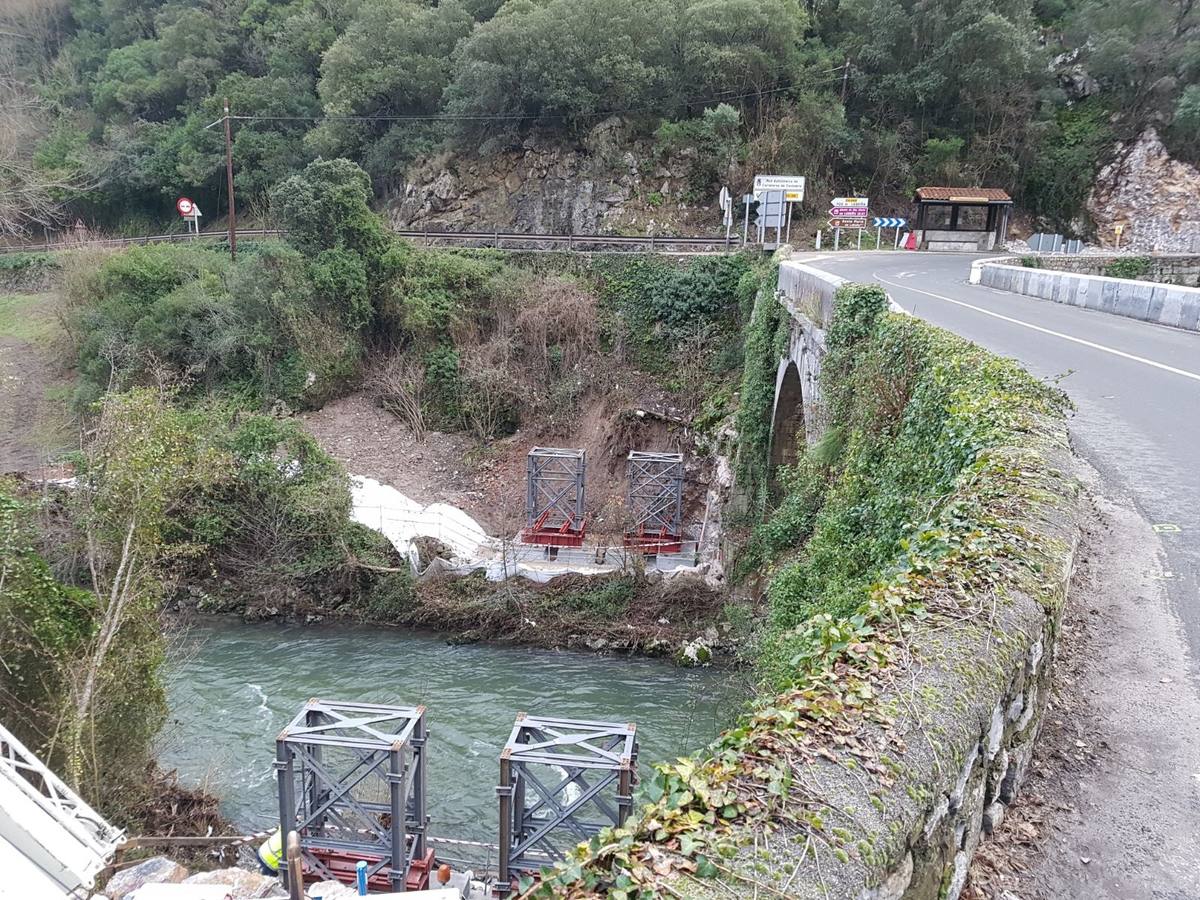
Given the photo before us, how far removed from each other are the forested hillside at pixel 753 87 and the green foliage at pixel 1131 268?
1188 cm

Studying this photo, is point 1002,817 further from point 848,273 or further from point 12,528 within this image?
point 848,273

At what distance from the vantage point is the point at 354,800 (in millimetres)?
9203

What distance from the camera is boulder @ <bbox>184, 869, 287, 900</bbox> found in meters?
7.95

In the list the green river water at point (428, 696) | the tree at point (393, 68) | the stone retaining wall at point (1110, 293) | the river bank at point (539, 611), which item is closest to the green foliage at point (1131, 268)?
the stone retaining wall at point (1110, 293)

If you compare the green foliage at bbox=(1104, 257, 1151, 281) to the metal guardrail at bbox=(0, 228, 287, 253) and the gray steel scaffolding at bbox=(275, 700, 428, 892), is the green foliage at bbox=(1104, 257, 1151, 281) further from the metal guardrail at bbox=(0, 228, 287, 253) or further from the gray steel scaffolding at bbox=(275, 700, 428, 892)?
the metal guardrail at bbox=(0, 228, 287, 253)

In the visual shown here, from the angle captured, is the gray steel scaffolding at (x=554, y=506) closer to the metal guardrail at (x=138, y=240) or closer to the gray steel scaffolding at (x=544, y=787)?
the gray steel scaffolding at (x=544, y=787)

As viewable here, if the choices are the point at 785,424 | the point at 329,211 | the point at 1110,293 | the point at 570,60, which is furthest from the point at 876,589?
the point at 570,60

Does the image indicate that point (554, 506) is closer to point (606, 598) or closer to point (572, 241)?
point (606, 598)

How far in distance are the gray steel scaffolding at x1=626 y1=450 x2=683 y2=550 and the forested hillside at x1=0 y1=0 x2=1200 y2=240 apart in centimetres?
1668

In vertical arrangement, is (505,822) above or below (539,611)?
above

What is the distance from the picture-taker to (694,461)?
2133cm

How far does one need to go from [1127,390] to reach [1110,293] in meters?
8.14

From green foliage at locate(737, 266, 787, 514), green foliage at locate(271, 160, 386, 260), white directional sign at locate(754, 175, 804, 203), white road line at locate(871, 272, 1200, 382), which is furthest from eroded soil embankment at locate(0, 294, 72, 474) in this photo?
white road line at locate(871, 272, 1200, 382)

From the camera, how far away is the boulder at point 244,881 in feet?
26.1
